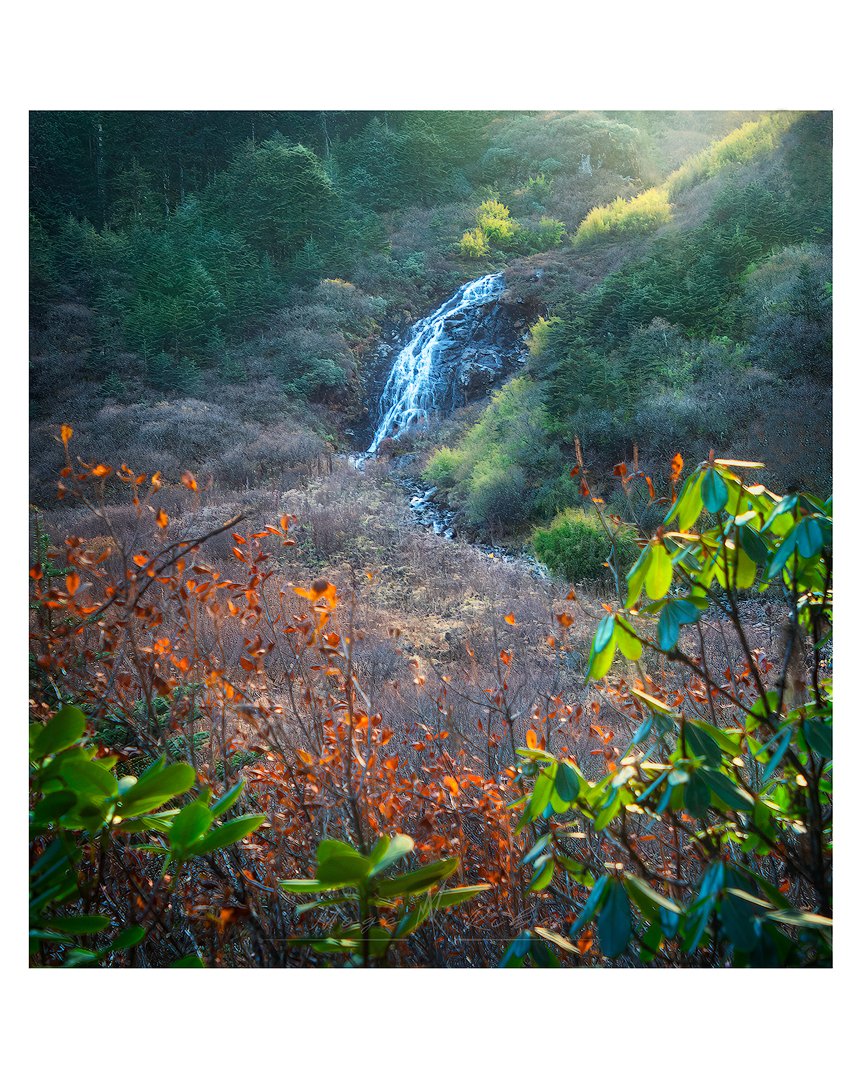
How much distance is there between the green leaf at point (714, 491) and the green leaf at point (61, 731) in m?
0.91

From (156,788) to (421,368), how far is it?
1.33m

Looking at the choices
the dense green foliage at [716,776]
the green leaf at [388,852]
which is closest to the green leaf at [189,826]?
the green leaf at [388,852]

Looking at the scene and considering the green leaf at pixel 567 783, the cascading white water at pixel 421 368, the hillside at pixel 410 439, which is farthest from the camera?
the cascading white water at pixel 421 368

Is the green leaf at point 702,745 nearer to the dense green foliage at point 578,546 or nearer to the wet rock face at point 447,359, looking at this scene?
the dense green foliage at point 578,546

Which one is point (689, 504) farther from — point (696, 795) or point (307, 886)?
point (307, 886)

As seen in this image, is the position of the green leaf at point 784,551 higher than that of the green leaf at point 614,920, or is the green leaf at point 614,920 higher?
the green leaf at point 784,551

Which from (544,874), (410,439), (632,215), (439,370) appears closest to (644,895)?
(544,874)

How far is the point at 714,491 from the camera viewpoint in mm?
1000

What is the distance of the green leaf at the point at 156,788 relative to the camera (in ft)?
3.43

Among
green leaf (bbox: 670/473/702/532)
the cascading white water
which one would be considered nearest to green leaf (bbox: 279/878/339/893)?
green leaf (bbox: 670/473/702/532)

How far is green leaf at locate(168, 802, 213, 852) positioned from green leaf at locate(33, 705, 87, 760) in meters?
0.20
